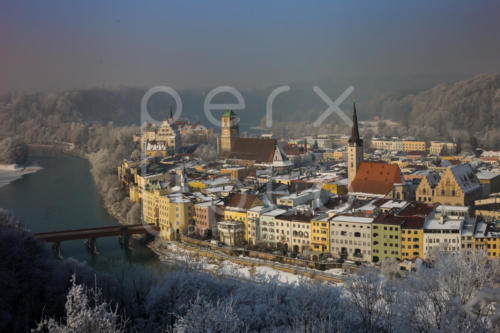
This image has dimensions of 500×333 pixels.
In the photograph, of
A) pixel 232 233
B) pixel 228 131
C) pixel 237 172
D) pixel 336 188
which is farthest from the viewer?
pixel 228 131

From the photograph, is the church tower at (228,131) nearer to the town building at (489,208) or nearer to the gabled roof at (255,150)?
the gabled roof at (255,150)

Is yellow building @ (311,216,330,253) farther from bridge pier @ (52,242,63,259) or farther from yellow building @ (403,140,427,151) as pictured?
yellow building @ (403,140,427,151)

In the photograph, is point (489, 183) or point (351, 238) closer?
point (351, 238)

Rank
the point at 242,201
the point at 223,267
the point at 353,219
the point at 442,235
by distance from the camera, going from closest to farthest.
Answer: the point at 442,235, the point at 223,267, the point at 353,219, the point at 242,201

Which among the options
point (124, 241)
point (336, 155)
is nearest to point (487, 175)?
point (124, 241)

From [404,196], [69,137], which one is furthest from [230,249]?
[69,137]

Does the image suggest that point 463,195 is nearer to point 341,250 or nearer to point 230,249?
point 341,250

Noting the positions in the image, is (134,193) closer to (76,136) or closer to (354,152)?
(354,152)
